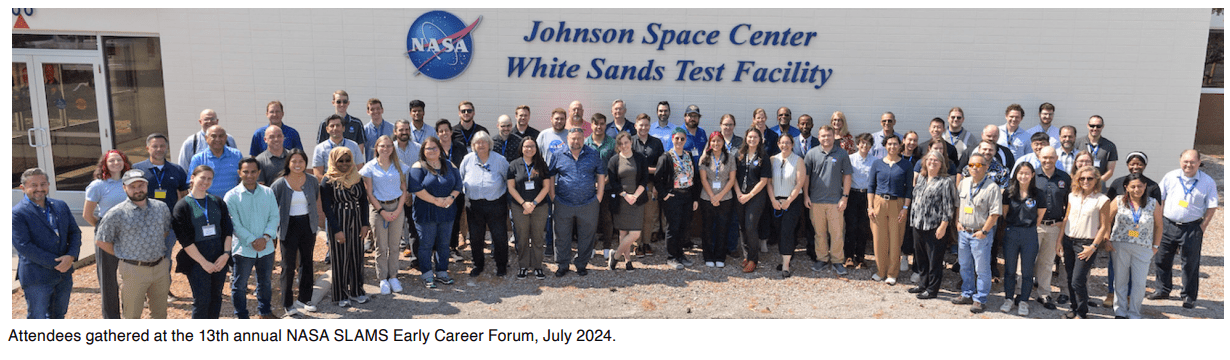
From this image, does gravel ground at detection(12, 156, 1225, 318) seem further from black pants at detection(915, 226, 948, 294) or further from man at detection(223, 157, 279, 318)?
man at detection(223, 157, 279, 318)

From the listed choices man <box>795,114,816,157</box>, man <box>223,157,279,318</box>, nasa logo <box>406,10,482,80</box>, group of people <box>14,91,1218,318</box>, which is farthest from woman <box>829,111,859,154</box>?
man <box>223,157,279,318</box>

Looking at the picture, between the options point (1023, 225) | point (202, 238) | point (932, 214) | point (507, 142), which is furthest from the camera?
point (507, 142)

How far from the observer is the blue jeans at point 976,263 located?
618 cm

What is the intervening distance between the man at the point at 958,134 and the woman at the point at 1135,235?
2.07 metres

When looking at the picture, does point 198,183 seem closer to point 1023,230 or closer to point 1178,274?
point 1023,230

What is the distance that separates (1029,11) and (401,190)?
283 inches

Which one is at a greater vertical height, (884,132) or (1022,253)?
(884,132)

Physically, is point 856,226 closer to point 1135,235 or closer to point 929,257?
point 929,257

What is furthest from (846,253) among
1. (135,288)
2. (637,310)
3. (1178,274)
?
(135,288)

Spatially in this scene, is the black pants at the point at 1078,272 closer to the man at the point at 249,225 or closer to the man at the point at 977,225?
the man at the point at 977,225

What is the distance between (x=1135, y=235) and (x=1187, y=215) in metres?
0.92

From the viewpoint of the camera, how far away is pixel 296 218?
5.89m

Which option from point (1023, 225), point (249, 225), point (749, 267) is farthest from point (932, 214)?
point (249, 225)

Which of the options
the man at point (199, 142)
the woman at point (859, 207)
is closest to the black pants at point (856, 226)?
the woman at point (859, 207)
